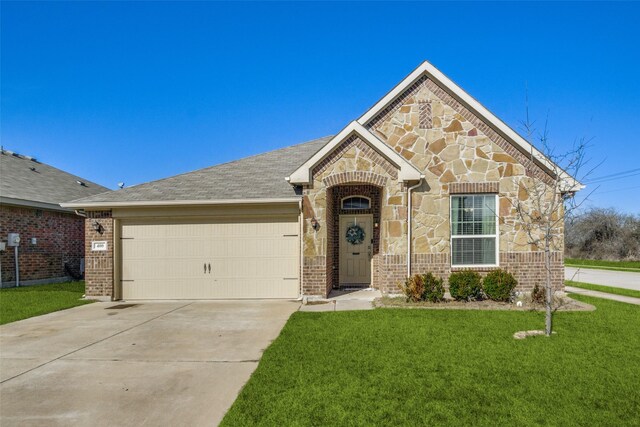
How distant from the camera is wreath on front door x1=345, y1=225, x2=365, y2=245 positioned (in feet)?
39.2

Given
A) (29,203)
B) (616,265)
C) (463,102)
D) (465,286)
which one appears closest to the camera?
(465,286)

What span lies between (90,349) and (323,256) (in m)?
5.65

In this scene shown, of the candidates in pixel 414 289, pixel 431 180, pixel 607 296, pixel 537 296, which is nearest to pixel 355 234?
pixel 431 180

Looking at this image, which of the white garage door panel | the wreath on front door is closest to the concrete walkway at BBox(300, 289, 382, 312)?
the white garage door panel

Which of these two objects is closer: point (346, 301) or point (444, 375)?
point (444, 375)

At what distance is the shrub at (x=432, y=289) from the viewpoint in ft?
31.1

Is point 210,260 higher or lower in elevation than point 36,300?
higher

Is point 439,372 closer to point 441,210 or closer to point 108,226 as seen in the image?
point 441,210

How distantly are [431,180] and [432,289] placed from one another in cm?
310

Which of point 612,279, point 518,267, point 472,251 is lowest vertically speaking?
point 612,279

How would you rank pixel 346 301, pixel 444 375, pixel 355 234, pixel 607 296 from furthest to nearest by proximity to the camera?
pixel 355 234
pixel 607 296
pixel 346 301
pixel 444 375

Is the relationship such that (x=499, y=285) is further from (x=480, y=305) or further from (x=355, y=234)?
(x=355, y=234)

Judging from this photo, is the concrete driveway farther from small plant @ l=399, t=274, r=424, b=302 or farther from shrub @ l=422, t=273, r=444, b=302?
shrub @ l=422, t=273, r=444, b=302

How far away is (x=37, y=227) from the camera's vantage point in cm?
1474
